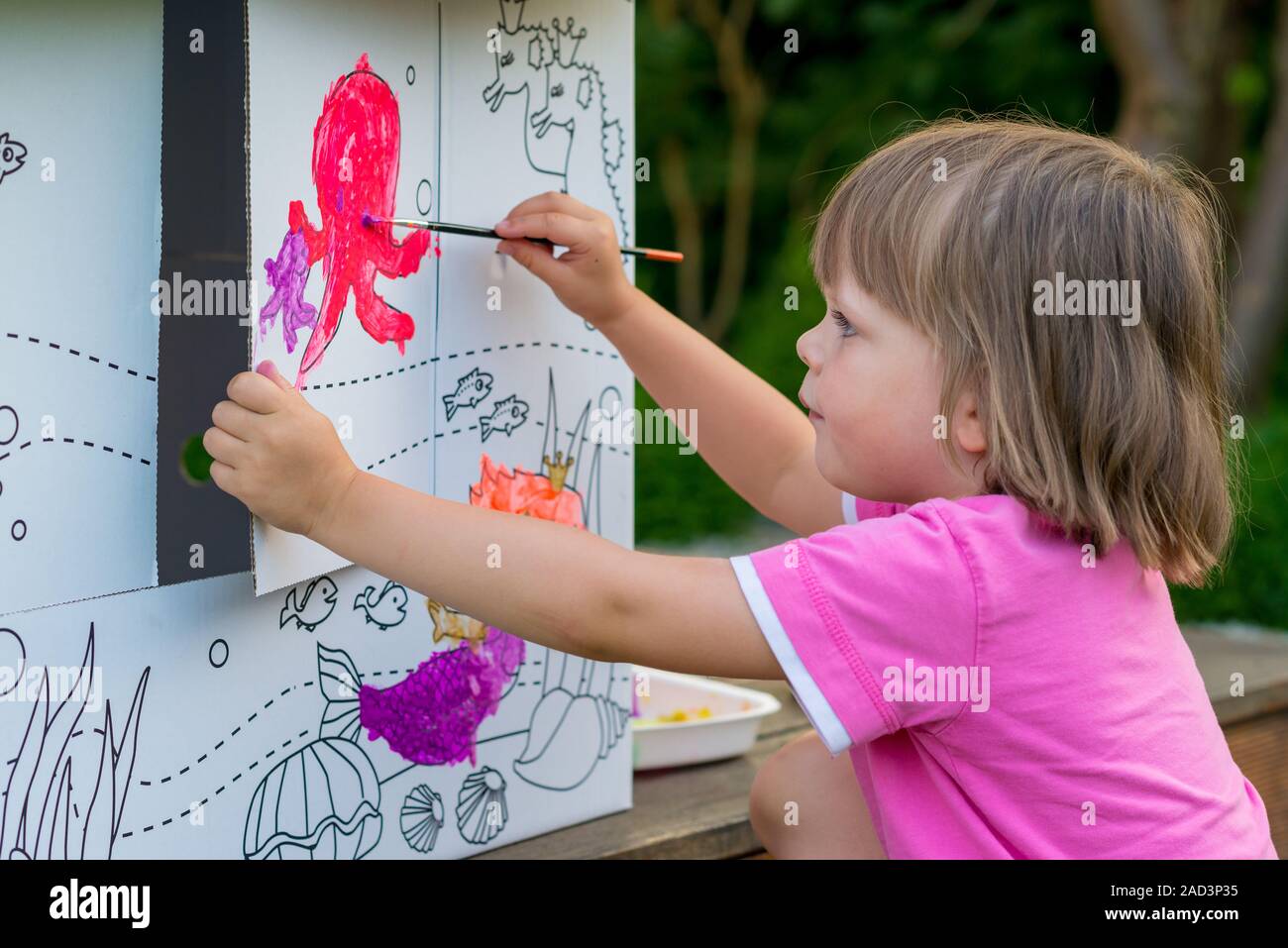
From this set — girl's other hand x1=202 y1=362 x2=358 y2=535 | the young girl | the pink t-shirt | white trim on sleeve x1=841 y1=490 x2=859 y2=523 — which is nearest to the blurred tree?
white trim on sleeve x1=841 y1=490 x2=859 y2=523

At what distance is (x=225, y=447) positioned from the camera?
93 centimetres

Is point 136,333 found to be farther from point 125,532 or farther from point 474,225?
point 474,225

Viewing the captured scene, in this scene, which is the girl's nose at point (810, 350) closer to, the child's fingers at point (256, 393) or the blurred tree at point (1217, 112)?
the child's fingers at point (256, 393)

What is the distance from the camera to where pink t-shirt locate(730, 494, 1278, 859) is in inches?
38.6

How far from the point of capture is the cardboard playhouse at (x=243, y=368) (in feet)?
3.06

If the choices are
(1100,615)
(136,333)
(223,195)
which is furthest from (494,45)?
(1100,615)

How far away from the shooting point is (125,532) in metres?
0.99

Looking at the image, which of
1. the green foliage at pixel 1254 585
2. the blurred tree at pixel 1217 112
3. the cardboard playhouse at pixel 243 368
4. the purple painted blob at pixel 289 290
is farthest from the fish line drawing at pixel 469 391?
the blurred tree at pixel 1217 112

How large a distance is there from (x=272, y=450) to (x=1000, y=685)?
56 centimetres

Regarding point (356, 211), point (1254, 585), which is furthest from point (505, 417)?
point (1254, 585)

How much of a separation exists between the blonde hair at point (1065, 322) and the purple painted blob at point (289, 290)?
A: 439 mm

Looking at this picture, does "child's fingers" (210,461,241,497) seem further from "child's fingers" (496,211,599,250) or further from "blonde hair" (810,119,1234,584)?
"blonde hair" (810,119,1234,584)
